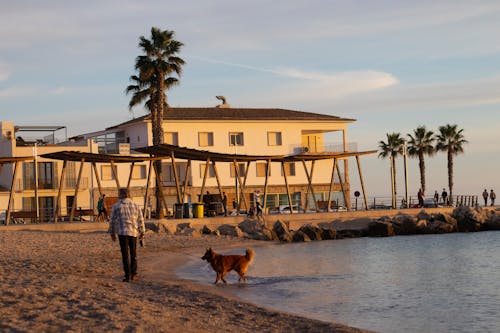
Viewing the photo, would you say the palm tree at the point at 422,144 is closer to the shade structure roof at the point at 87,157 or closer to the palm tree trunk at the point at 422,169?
the palm tree trunk at the point at 422,169

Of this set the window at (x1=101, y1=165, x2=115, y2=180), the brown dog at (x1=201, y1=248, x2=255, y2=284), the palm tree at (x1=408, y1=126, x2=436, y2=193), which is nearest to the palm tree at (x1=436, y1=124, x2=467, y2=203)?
the palm tree at (x1=408, y1=126, x2=436, y2=193)

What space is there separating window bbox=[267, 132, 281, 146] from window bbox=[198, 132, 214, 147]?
5.08 m

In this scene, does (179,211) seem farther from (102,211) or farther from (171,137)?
(171,137)

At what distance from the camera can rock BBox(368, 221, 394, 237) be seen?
141 feet

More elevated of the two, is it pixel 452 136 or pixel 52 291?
pixel 452 136

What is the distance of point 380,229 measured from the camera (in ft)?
141

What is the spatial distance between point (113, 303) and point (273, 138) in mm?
56050

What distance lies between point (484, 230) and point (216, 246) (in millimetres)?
23998

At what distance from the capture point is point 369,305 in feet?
50.7

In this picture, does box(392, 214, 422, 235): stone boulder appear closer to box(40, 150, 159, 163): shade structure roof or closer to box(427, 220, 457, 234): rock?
box(427, 220, 457, 234): rock

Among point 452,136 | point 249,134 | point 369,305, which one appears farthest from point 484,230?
point 369,305

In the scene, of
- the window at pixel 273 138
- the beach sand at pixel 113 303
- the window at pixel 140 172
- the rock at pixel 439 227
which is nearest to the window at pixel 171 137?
A: the window at pixel 140 172

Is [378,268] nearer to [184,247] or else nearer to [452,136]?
[184,247]

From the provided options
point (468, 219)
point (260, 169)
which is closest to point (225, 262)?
point (468, 219)
